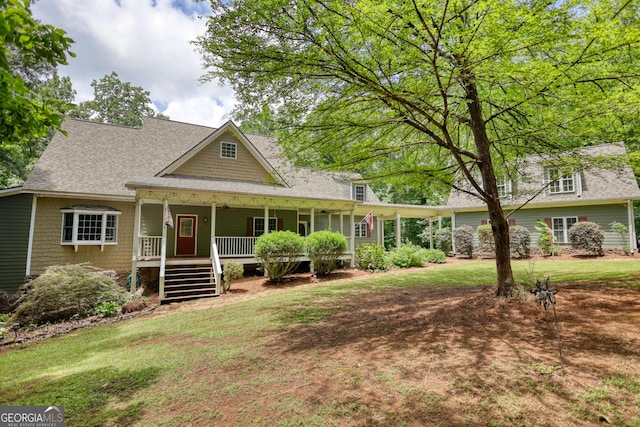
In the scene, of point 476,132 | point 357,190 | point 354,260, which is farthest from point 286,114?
point 357,190

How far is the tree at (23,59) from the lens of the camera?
6.85ft

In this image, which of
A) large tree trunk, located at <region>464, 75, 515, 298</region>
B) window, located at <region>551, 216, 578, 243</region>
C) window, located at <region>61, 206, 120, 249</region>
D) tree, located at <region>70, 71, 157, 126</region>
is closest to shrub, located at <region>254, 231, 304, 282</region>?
window, located at <region>61, 206, 120, 249</region>

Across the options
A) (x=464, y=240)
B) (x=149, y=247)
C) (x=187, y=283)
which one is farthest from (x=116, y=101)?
(x=464, y=240)

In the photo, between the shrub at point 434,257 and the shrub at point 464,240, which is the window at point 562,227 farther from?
the shrub at point 434,257

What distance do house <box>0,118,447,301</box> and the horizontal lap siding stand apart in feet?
0.10

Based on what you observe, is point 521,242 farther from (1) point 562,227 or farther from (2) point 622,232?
(2) point 622,232

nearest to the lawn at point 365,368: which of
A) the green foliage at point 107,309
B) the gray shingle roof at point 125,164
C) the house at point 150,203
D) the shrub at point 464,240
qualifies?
the green foliage at point 107,309

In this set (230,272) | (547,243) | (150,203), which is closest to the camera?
(230,272)

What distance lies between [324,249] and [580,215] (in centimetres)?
1630

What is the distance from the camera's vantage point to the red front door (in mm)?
14070

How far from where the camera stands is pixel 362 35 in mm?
4023

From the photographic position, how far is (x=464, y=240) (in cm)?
1981

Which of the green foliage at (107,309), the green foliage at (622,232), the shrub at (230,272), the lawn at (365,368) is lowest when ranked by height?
the green foliage at (107,309)

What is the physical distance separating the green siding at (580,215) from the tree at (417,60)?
14.7 metres
